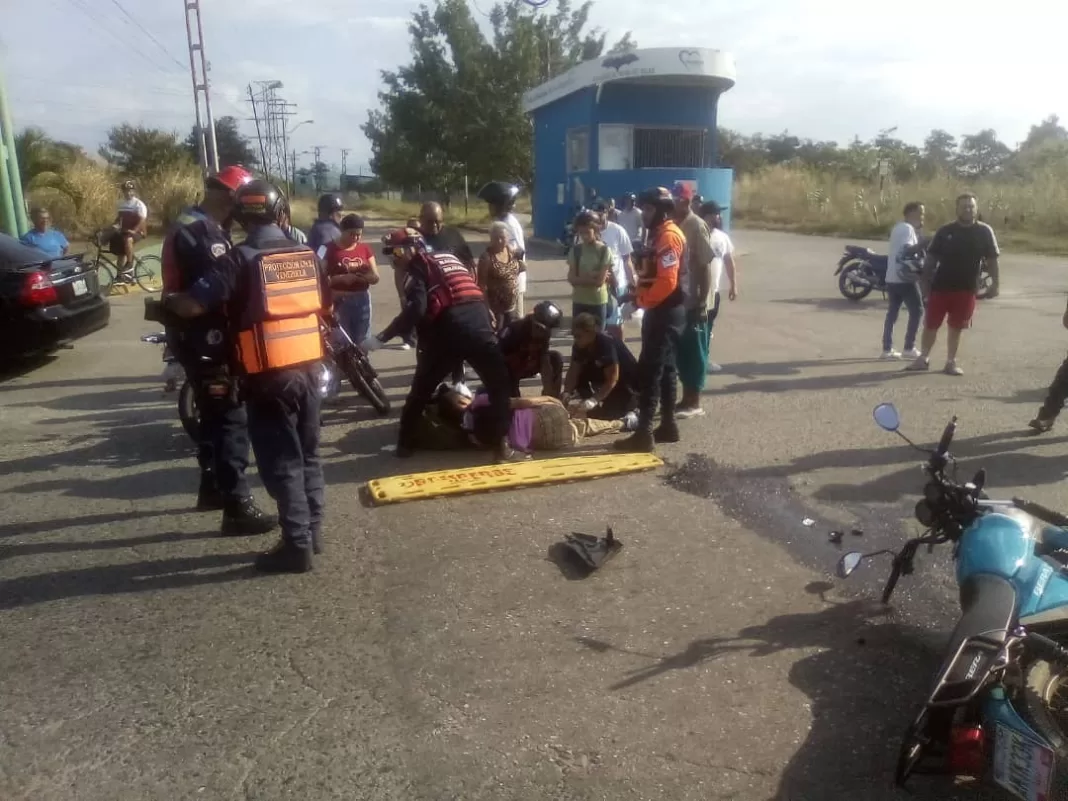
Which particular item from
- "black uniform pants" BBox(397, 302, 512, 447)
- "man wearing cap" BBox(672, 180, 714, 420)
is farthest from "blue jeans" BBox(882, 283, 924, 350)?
"black uniform pants" BBox(397, 302, 512, 447)

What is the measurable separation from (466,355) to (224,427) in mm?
1669

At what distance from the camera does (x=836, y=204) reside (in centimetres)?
3681

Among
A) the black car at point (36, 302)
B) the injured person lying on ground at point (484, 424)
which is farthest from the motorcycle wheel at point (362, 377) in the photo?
the black car at point (36, 302)

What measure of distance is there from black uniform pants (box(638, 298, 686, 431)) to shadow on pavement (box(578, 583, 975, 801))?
2.27m

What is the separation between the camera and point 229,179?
4977 millimetres

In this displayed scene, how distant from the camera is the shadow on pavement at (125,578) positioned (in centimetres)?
446

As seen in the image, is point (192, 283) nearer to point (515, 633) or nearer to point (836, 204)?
point (515, 633)

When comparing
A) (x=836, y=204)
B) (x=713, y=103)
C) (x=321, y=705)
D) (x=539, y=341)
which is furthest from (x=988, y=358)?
(x=836, y=204)

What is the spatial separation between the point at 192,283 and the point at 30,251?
19.4 feet

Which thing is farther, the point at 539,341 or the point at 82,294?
the point at 82,294

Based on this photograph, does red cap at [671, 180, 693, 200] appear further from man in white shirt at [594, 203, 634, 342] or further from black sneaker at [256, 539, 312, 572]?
black sneaker at [256, 539, 312, 572]

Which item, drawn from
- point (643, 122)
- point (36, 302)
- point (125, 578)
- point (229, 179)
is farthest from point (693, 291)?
point (643, 122)

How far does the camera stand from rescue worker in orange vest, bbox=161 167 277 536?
15.8ft

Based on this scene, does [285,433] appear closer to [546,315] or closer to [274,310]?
[274,310]
